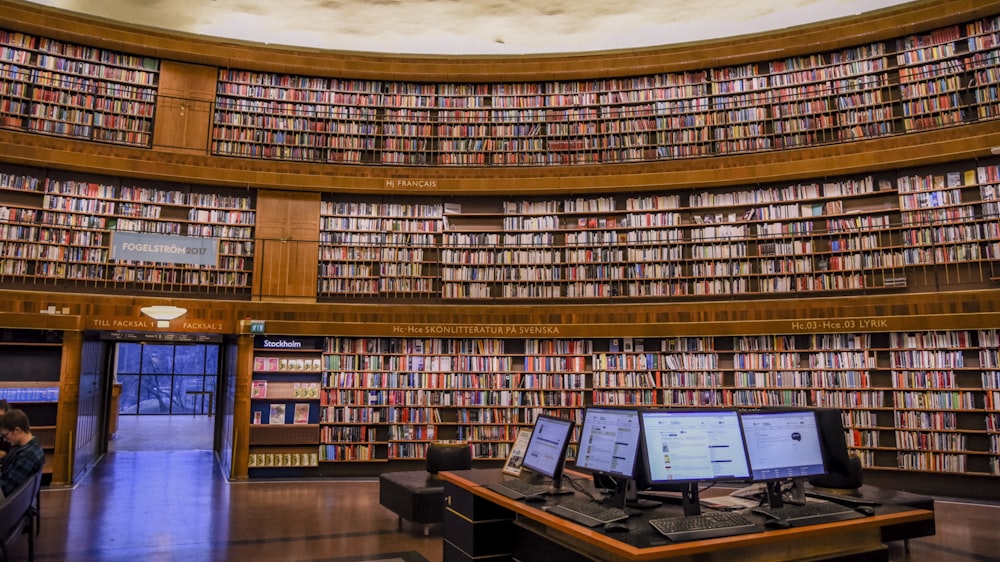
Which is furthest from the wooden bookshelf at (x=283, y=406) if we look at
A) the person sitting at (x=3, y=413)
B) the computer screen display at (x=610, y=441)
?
the computer screen display at (x=610, y=441)

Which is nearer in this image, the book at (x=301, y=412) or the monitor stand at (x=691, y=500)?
the monitor stand at (x=691, y=500)

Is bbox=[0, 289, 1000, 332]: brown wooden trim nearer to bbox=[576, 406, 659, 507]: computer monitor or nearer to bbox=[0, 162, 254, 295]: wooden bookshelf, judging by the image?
bbox=[0, 162, 254, 295]: wooden bookshelf

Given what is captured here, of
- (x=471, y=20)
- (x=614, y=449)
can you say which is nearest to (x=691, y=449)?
(x=614, y=449)

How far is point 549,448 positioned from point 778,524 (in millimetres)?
1300

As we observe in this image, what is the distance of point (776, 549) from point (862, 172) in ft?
23.1

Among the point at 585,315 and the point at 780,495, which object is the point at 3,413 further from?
the point at 585,315

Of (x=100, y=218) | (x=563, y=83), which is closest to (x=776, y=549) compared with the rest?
(x=563, y=83)

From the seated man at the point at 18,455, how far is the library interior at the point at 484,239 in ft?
6.76

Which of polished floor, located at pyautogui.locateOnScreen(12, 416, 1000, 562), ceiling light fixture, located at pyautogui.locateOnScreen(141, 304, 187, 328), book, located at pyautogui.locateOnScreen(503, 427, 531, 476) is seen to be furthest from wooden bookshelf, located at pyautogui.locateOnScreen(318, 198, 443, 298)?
book, located at pyautogui.locateOnScreen(503, 427, 531, 476)

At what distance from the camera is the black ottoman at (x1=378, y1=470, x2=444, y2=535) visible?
5238 millimetres

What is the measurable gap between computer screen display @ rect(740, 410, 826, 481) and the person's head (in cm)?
466

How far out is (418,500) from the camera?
17.2ft

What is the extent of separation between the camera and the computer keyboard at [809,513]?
2.72 m

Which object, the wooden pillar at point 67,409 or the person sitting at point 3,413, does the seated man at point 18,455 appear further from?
the wooden pillar at point 67,409
